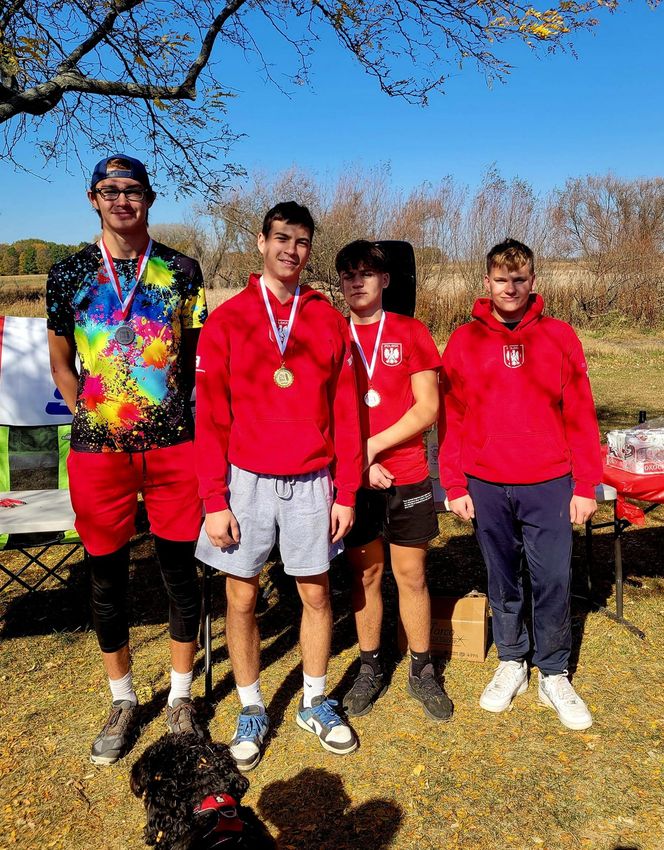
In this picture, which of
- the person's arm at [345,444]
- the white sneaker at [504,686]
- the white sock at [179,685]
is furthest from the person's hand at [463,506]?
the white sock at [179,685]

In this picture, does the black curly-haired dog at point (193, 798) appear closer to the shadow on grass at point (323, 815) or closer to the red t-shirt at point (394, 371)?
the shadow on grass at point (323, 815)

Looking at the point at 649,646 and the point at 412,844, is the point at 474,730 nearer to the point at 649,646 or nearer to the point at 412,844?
the point at 412,844

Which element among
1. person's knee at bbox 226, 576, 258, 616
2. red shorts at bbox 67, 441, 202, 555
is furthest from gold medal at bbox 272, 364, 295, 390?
person's knee at bbox 226, 576, 258, 616

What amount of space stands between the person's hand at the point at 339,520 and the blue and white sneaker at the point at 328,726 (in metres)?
0.82

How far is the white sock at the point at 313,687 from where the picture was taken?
9.73 feet

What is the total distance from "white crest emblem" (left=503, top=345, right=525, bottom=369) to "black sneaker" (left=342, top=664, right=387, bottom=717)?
164 cm

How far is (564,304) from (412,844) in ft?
65.2

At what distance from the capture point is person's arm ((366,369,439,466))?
9.66 feet

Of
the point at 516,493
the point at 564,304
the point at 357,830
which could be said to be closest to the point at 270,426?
the point at 516,493

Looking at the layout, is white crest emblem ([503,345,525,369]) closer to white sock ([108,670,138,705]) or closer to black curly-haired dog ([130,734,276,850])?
black curly-haired dog ([130,734,276,850])

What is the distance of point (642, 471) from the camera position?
12.4ft

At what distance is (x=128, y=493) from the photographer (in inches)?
110

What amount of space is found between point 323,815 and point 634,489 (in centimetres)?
240

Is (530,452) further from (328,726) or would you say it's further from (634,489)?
(328,726)
